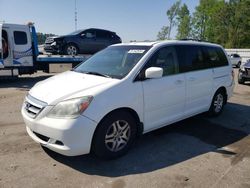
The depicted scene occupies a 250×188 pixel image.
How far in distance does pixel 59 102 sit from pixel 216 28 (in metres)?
51.0

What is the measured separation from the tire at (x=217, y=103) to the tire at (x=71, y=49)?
361 inches

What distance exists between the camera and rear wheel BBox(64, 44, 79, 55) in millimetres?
13617

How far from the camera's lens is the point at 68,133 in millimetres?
3391

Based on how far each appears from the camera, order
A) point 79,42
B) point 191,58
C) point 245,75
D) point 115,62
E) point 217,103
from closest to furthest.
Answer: point 115,62
point 191,58
point 217,103
point 245,75
point 79,42

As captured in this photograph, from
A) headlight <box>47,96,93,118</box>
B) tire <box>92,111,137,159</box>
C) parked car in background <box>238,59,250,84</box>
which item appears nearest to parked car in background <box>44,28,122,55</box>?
parked car in background <box>238,59,250,84</box>

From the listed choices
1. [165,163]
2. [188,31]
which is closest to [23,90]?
[165,163]

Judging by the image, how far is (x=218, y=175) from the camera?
11.7 feet

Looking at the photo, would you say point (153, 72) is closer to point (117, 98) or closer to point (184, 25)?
point (117, 98)

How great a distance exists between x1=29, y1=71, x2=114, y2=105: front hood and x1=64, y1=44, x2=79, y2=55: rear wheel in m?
9.60

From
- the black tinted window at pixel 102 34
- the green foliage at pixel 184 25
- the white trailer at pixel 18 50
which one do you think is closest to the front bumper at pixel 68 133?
the white trailer at pixel 18 50

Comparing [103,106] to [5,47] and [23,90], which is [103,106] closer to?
[23,90]

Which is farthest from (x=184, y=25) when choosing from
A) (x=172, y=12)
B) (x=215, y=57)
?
(x=215, y=57)

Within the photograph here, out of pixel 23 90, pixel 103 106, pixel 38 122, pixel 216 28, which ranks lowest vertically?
pixel 23 90

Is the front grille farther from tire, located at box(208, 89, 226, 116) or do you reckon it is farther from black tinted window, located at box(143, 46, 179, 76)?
tire, located at box(208, 89, 226, 116)
